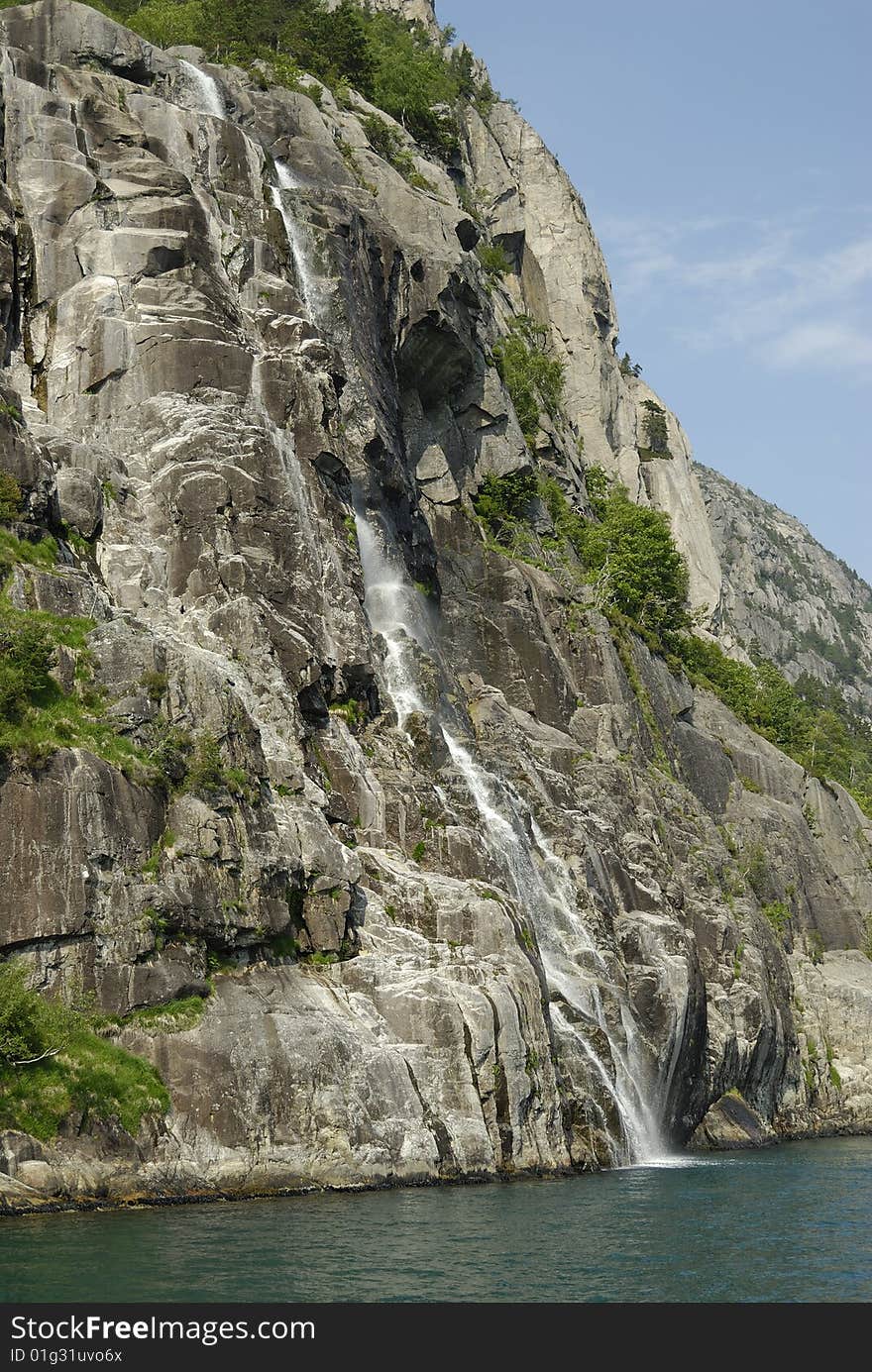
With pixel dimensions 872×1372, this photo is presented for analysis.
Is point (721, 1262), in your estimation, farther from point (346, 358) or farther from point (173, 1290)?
point (346, 358)

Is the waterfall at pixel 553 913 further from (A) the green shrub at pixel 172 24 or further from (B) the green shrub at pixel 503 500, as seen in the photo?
(A) the green shrub at pixel 172 24

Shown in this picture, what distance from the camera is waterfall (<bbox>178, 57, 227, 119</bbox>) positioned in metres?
82.7

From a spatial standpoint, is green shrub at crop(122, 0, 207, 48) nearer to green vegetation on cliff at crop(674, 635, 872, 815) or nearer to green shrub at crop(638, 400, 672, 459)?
green vegetation on cliff at crop(674, 635, 872, 815)

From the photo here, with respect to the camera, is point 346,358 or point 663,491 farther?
point 663,491

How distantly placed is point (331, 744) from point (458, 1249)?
26.1 metres

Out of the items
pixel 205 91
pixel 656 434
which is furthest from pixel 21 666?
pixel 656 434

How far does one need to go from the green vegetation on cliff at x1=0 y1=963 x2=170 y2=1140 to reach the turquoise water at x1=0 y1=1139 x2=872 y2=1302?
2.77 metres

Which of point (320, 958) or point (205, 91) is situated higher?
point (205, 91)

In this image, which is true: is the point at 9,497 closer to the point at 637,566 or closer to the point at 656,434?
the point at 637,566


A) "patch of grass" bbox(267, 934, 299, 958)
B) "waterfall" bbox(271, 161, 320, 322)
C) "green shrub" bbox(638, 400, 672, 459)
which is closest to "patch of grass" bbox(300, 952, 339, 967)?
"patch of grass" bbox(267, 934, 299, 958)

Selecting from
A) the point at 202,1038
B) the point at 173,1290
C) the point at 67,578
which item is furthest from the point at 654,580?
the point at 173,1290

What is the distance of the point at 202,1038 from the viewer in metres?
40.6

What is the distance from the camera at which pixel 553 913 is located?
63469 mm

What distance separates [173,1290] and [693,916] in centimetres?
5545
